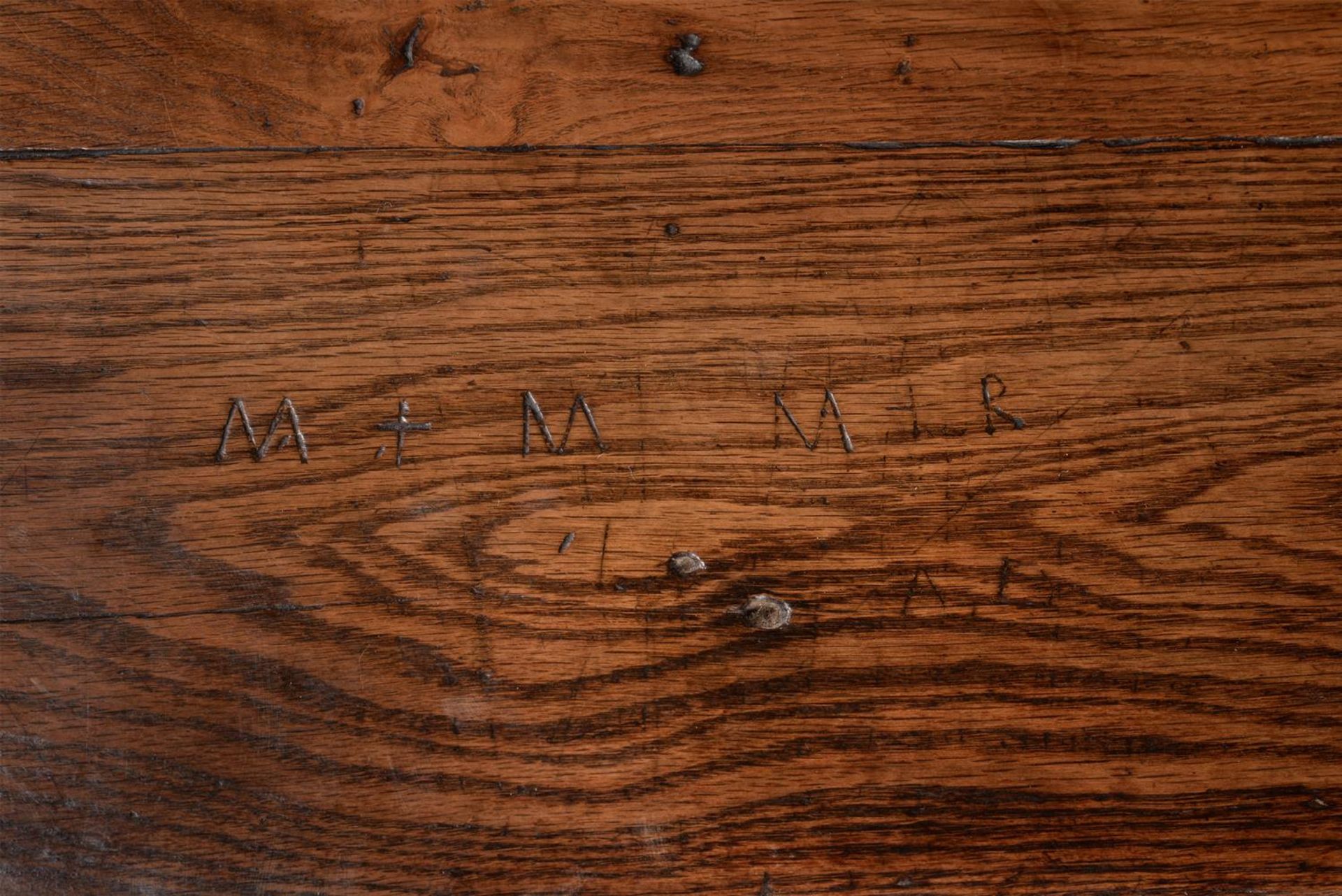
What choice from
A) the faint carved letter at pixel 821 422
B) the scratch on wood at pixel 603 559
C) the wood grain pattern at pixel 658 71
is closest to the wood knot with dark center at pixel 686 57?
the wood grain pattern at pixel 658 71

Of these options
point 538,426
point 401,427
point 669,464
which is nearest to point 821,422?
point 669,464

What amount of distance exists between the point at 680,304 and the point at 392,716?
42 cm

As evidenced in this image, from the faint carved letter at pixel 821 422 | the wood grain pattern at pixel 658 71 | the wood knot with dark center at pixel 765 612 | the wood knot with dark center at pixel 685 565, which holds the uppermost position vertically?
the wood grain pattern at pixel 658 71

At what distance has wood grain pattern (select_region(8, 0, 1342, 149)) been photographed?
730mm

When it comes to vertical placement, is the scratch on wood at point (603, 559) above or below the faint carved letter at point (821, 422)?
below

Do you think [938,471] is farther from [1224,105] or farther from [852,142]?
[1224,105]

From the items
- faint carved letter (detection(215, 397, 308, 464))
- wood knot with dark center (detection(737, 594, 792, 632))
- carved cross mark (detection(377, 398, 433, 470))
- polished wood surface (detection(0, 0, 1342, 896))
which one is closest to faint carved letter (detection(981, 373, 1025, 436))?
polished wood surface (detection(0, 0, 1342, 896))

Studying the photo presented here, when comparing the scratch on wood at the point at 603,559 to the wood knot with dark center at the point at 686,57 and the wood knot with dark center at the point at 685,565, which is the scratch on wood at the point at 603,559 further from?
the wood knot with dark center at the point at 686,57

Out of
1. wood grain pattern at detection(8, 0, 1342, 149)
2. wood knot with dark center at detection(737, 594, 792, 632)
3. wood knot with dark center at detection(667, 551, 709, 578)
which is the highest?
wood grain pattern at detection(8, 0, 1342, 149)

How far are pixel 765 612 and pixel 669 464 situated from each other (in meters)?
0.15

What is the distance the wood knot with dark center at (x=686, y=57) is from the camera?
2.44 feet

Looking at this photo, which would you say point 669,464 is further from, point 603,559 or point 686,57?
point 686,57

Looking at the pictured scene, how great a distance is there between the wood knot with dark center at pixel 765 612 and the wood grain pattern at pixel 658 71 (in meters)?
0.39

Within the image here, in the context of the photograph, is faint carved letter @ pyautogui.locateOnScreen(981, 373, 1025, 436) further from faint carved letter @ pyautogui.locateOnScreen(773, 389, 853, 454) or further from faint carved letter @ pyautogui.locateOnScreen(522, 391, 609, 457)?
faint carved letter @ pyautogui.locateOnScreen(522, 391, 609, 457)
